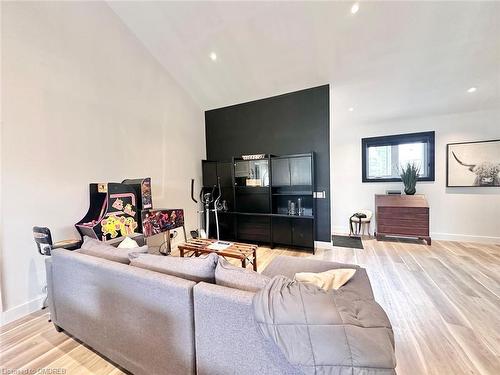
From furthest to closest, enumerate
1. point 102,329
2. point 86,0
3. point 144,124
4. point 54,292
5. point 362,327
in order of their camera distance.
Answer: point 144,124
point 86,0
point 54,292
point 102,329
point 362,327

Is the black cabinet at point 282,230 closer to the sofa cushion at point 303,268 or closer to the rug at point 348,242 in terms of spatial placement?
the rug at point 348,242

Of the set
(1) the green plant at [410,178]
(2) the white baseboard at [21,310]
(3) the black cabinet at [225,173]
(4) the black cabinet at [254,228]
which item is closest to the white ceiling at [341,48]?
(1) the green plant at [410,178]

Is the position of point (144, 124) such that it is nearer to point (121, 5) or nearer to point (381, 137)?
point (121, 5)

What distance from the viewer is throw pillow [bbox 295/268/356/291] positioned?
1.43 metres

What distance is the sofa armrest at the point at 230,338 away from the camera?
103 cm

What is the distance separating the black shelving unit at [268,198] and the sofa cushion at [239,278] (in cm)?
276

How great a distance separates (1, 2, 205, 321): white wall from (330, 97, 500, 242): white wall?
3.60 m

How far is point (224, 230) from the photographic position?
185 inches

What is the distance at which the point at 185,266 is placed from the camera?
143cm

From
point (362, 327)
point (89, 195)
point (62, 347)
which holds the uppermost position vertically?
point (89, 195)

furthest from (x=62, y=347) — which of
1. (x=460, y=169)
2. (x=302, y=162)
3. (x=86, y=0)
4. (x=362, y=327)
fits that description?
(x=460, y=169)

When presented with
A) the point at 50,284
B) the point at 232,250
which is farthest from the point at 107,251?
the point at 232,250

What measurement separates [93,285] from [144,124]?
2917mm

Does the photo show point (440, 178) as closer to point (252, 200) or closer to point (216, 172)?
point (252, 200)
